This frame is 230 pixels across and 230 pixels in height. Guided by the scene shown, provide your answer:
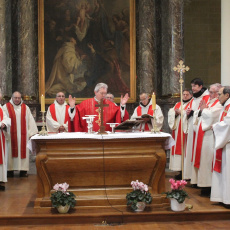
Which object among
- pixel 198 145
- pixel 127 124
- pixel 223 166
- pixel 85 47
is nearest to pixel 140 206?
pixel 127 124

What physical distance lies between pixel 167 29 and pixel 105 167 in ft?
21.1

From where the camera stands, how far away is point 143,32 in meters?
11.7

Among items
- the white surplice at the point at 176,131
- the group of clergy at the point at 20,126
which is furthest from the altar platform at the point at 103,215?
the white surplice at the point at 176,131

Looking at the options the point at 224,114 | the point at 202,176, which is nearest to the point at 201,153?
the point at 202,176

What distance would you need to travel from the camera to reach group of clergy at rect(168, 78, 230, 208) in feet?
19.8

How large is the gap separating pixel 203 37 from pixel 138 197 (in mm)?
9314

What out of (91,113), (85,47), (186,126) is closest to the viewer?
(91,113)

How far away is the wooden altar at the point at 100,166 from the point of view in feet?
19.6

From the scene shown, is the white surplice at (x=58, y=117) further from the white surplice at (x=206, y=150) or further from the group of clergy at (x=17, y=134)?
the white surplice at (x=206, y=150)

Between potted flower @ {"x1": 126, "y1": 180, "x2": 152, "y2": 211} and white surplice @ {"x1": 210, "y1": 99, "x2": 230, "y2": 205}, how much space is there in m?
1.04

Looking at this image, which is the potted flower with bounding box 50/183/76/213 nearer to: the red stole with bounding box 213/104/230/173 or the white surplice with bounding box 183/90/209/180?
the red stole with bounding box 213/104/230/173

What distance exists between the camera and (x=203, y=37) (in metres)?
13.9

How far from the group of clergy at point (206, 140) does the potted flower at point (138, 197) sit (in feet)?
2.82

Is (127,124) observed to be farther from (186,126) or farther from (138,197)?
(186,126)
